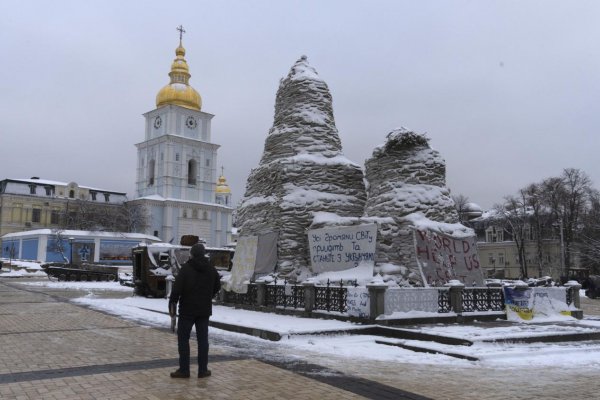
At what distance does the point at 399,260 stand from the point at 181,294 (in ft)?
33.0

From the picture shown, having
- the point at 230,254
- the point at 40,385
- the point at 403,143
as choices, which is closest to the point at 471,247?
the point at 403,143

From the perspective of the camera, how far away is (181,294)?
7.71 meters

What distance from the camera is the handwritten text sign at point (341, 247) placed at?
16.3 metres

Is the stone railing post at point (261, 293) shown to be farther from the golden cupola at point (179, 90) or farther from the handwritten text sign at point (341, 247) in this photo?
the golden cupola at point (179, 90)

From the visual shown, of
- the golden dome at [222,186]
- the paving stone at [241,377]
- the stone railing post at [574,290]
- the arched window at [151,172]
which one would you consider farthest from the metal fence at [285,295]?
the golden dome at [222,186]

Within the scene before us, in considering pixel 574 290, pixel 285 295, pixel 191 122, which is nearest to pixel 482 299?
pixel 574 290

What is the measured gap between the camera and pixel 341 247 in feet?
56.3

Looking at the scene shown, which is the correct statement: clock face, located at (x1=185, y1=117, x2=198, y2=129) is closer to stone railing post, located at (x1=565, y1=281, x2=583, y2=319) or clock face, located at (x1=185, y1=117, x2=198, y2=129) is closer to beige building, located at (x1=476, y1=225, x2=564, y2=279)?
beige building, located at (x1=476, y1=225, x2=564, y2=279)

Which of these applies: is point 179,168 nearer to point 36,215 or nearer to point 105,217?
point 105,217

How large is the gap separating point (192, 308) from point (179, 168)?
8144 cm

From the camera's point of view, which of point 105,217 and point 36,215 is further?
point 36,215

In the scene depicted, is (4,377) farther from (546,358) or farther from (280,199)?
(280,199)

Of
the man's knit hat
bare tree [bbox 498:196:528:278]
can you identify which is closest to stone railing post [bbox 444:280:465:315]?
the man's knit hat

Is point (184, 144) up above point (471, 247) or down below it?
above
